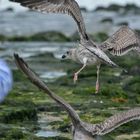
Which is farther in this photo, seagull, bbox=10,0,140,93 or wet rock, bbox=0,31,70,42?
wet rock, bbox=0,31,70,42

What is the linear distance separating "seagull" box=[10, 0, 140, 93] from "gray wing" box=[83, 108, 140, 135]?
222cm

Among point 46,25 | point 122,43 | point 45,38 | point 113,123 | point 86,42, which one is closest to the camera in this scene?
point 113,123

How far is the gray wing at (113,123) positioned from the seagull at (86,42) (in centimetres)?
222

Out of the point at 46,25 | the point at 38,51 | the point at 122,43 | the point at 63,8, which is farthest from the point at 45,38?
the point at 63,8

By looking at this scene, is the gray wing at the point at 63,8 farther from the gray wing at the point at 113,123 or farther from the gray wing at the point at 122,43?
the gray wing at the point at 113,123

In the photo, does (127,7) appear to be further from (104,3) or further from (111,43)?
(111,43)

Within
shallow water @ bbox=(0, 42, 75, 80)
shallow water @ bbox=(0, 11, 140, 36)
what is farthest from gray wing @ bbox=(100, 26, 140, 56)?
shallow water @ bbox=(0, 11, 140, 36)

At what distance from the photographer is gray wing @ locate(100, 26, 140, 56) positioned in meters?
11.0

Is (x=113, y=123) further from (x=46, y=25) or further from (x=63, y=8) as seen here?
(x=46, y=25)

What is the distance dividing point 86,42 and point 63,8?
62 cm

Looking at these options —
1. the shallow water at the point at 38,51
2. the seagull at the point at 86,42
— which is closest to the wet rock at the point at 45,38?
the shallow water at the point at 38,51

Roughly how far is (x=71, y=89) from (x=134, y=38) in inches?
147

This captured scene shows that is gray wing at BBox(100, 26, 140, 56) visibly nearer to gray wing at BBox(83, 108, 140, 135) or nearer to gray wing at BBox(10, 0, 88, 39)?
gray wing at BBox(10, 0, 88, 39)

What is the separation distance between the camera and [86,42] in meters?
10.5
